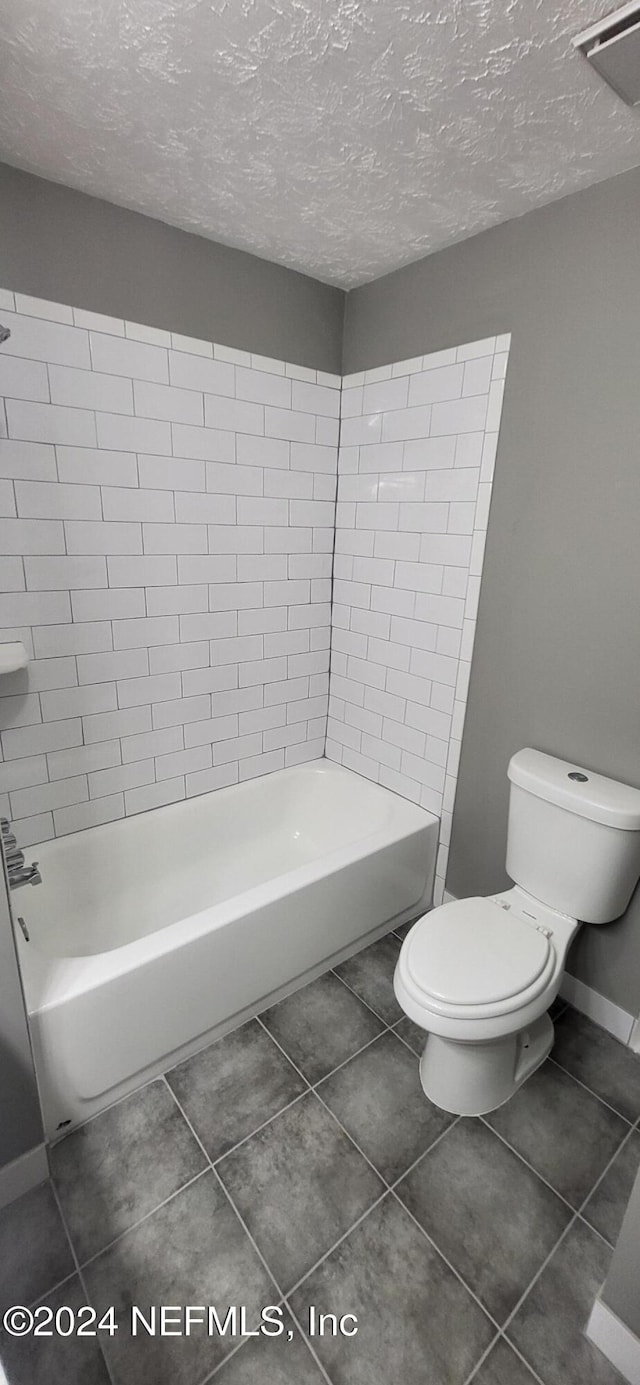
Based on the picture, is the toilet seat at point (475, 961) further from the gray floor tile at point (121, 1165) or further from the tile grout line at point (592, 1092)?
the gray floor tile at point (121, 1165)

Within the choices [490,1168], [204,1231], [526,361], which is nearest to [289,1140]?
[204,1231]

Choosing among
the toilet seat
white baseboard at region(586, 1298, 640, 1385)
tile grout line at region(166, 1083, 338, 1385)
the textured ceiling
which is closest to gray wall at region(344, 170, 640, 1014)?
the textured ceiling

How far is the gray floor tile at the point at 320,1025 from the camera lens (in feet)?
5.48

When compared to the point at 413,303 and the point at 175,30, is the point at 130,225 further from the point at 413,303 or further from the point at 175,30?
the point at 413,303

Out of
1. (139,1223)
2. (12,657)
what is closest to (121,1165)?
(139,1223)

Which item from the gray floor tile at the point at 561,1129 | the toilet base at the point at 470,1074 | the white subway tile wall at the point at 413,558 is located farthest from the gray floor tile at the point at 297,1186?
the white subway tile wall at the point at 413,558

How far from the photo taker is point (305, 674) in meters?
2.51

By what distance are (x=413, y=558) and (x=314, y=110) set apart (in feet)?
3.95

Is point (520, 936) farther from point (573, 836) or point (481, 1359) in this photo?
point (481, 1359)

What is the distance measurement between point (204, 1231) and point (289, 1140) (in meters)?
0.26

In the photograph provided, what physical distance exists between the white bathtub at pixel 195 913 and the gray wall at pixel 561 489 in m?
0.55

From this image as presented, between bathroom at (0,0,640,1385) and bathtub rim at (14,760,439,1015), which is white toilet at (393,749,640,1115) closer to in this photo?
bathroom at (0,0,640,1385)

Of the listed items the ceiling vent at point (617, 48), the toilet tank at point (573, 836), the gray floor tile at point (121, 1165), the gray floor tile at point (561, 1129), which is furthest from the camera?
the toilet tank at point (573, 836)

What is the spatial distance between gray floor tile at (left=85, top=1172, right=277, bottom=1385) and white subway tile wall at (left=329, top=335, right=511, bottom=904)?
1284mm
